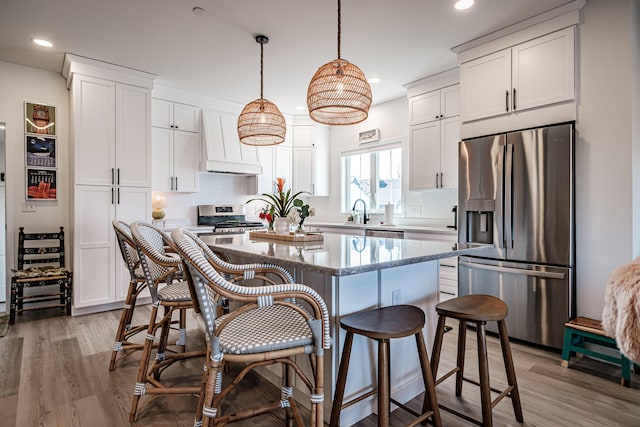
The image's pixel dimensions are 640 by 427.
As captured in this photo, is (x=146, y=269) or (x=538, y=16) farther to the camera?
(x=538, y=16)

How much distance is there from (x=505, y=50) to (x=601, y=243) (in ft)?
5.83

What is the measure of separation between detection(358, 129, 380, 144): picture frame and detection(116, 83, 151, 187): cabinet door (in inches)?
117

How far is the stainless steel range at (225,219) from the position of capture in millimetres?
5082

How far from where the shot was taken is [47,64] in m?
3.88

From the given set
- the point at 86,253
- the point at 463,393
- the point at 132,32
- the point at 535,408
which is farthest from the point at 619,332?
the point at 86,253

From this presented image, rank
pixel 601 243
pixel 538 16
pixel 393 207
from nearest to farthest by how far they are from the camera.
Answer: pixel 601 243
pixel 538 16
pixel 393 207

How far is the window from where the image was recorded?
5137 millimetres

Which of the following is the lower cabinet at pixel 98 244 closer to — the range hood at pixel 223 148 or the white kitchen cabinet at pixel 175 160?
the white kitchen cabinet at pixel 175 160

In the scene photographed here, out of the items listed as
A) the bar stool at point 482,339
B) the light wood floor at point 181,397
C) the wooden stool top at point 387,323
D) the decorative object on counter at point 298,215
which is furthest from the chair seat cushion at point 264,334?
the decorative object on counter at point 298,215

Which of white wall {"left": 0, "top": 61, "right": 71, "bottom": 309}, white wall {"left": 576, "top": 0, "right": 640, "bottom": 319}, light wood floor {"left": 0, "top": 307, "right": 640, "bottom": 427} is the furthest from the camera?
white wall {"left": 0, "top": 61, "right": 71, "bottom": 309}

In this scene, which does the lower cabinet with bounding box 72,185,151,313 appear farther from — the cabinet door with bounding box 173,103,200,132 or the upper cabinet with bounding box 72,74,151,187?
the cabinet door with bounding box 173,103,200,132

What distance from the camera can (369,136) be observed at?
5.36 meters

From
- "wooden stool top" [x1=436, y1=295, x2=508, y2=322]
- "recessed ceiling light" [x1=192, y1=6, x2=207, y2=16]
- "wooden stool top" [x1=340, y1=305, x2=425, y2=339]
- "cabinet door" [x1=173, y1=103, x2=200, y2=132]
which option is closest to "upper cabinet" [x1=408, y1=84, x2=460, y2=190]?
"wooden stool top" [x1=436, y1=295, x2=508, y2=322]

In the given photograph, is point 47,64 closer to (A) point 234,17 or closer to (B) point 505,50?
(A) point 234,17
